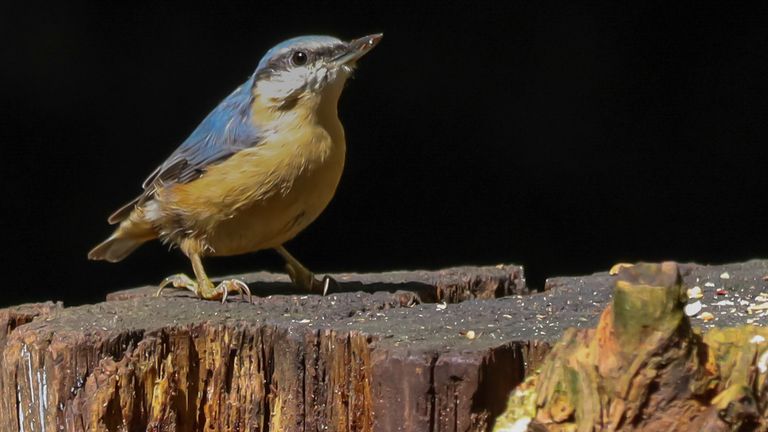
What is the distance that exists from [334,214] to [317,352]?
12.9 feet

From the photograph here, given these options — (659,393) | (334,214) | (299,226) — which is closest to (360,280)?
(299,226)

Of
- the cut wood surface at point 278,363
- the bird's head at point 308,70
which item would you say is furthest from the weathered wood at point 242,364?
the bird's head at point 308,70

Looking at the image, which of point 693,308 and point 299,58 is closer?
point 693,308

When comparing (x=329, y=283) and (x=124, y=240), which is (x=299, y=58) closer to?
(x=329, y=283)

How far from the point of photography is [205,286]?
3934mm

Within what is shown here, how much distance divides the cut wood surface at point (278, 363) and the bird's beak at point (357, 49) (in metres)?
0.82

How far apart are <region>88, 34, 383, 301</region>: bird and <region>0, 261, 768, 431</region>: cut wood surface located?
447 millimetres

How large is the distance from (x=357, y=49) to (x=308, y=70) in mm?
167

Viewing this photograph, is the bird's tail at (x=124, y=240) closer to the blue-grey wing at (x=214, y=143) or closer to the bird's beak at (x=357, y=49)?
the blue-grey wing at (x=214, y=143)

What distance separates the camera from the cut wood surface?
2787 mm

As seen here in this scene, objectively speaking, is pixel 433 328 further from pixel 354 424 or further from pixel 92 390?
pixel 92 390

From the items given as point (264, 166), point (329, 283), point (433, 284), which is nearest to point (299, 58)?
point (264, 166)

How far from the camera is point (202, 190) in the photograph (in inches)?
157

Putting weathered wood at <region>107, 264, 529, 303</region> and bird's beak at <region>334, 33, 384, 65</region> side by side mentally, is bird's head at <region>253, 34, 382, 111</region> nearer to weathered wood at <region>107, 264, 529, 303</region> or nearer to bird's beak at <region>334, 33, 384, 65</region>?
bird's beak at <region>334, 33, 384, 65</region>
